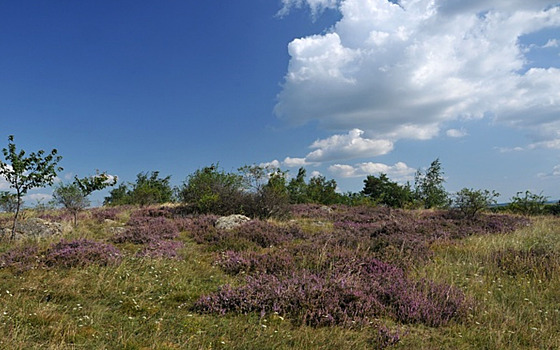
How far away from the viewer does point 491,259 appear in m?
8.72

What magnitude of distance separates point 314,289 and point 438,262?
4691mm

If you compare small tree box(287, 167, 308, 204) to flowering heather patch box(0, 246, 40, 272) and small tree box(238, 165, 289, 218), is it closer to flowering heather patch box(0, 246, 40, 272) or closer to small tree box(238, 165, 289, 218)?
small tree box(238, 165, 289, 218)

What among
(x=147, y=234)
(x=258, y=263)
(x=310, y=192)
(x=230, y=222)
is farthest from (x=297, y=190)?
(x=258, y=263)

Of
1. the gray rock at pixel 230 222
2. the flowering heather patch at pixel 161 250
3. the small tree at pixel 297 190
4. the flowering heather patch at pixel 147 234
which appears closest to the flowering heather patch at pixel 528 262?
the flowering heather patch at pixel 161 250

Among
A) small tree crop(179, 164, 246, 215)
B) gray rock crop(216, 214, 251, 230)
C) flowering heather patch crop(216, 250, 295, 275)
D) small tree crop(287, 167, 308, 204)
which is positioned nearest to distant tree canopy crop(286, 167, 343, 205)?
small tree crop(287, 167, 308, 204)

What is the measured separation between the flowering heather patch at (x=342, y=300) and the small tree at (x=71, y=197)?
46.9 ft

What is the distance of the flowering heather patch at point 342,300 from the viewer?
5379mm

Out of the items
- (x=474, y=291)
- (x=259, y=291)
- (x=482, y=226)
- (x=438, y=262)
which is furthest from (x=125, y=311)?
(x=482, y=226)

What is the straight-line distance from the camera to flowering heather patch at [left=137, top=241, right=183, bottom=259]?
948cm

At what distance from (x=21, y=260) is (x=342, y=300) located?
8.50 metres

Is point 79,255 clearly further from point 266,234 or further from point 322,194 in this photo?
point 322,194

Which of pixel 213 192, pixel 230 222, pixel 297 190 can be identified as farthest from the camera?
pixel 297 190

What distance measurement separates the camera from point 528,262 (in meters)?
8.16

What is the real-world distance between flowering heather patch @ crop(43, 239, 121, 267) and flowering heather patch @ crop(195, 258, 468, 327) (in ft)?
13.7
